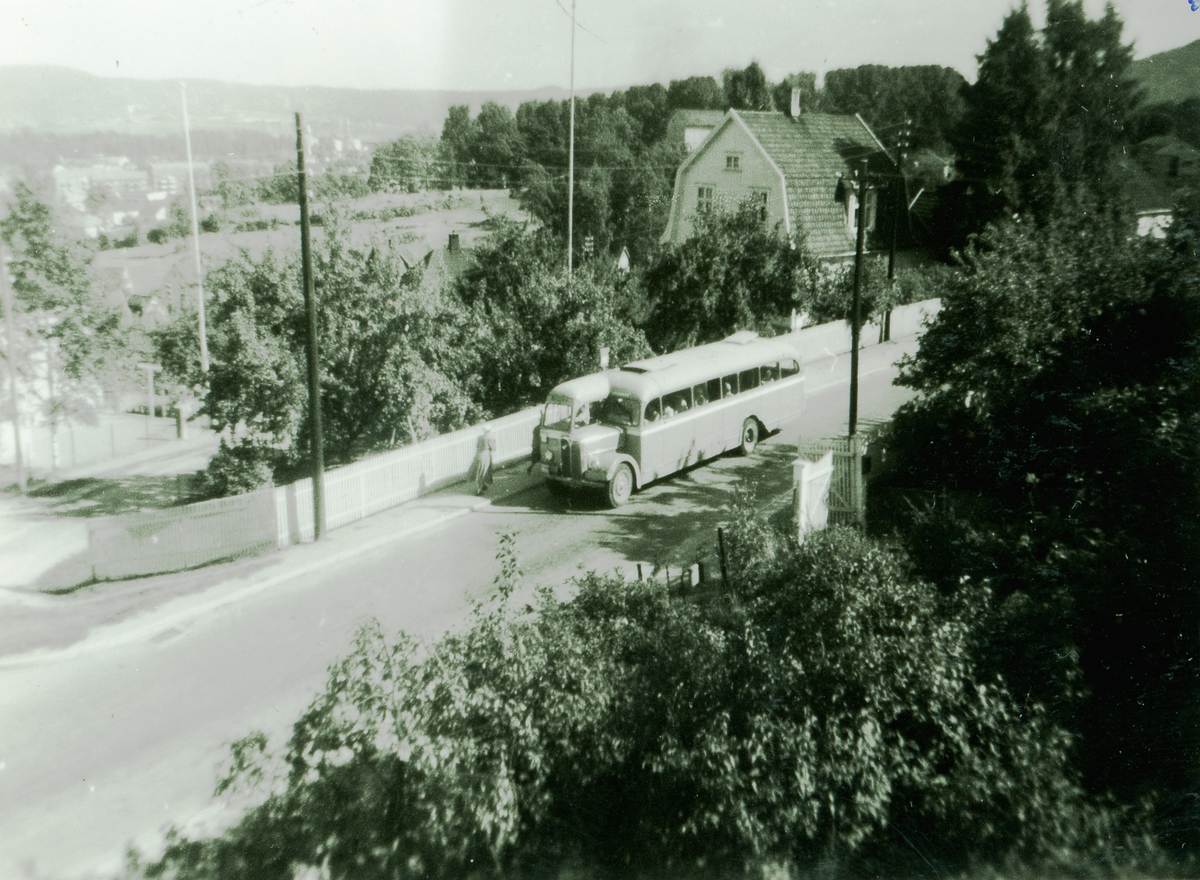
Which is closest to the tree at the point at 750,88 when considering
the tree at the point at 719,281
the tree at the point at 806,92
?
the tree at the point at 806,92

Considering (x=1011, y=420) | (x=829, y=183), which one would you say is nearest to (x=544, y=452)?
(x=1011, y=420)

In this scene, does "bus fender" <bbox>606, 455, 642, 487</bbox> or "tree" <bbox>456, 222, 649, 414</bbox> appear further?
"tree" <bbox>456, 222, 649, 414</bbox>

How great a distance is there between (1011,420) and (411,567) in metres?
8.80

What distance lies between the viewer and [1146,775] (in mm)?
6328

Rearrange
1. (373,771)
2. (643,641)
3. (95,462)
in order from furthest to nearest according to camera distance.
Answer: (95,462), (643,641), (373,771)

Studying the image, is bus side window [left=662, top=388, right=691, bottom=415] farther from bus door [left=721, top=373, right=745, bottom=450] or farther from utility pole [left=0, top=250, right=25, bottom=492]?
utility pole [left=0, top=250, right=25, bottom=492]

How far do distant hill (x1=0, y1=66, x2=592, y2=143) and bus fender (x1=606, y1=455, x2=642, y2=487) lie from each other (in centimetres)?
624

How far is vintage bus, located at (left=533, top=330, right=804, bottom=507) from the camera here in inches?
583

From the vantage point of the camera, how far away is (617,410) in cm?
1517

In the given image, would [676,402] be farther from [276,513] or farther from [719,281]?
[719,281]

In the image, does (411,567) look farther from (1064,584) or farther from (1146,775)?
(1146,775)

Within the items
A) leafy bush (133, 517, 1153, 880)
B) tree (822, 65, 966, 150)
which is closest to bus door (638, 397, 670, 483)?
leafy bush (133, 517, 1153, 880)

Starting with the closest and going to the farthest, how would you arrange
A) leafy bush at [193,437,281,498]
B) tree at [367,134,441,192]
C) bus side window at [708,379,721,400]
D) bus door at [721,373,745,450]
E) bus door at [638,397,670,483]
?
bus door at [638,397,670,483] < leafy bush at [193,437,281,498] < bus side window at [708,379,721,400] < bus door at [721,373,745,450] < tree at [367,134,441,192]

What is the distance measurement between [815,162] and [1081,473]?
27.5m
